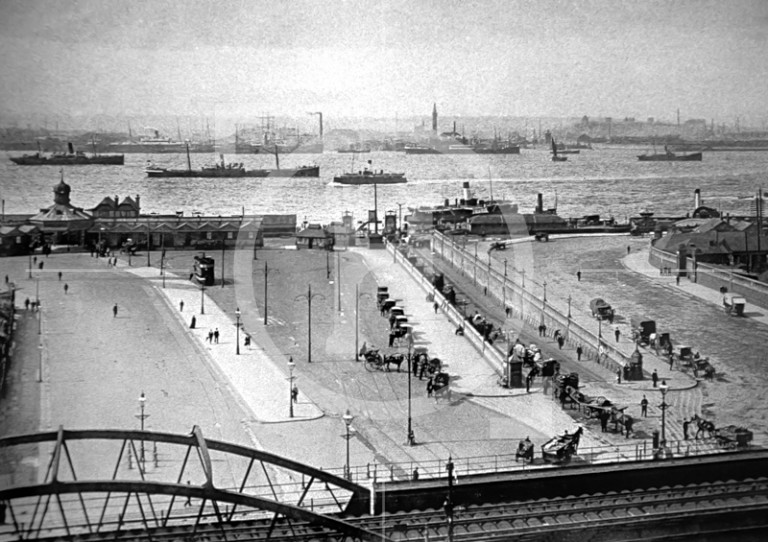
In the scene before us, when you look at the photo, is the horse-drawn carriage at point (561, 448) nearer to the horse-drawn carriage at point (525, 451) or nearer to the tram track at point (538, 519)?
the horse-drawn carriage at point (525, 451)

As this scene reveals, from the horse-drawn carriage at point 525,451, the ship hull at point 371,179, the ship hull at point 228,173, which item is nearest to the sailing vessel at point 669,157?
the ship hull at point 371,179

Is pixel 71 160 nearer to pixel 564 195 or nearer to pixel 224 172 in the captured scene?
pixel 224 172

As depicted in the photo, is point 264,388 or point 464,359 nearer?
point 264,388

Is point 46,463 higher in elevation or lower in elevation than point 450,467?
lower

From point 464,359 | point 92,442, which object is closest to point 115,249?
point 464,359

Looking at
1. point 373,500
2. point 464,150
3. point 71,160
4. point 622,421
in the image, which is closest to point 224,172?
point 71,160

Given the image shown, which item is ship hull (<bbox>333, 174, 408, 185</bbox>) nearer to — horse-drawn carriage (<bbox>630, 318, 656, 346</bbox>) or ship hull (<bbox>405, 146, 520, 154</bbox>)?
ship hull (<bbox>405, 146, 520, 154</bbox>)

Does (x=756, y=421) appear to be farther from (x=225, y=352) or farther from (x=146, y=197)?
(x=146, y=197)
